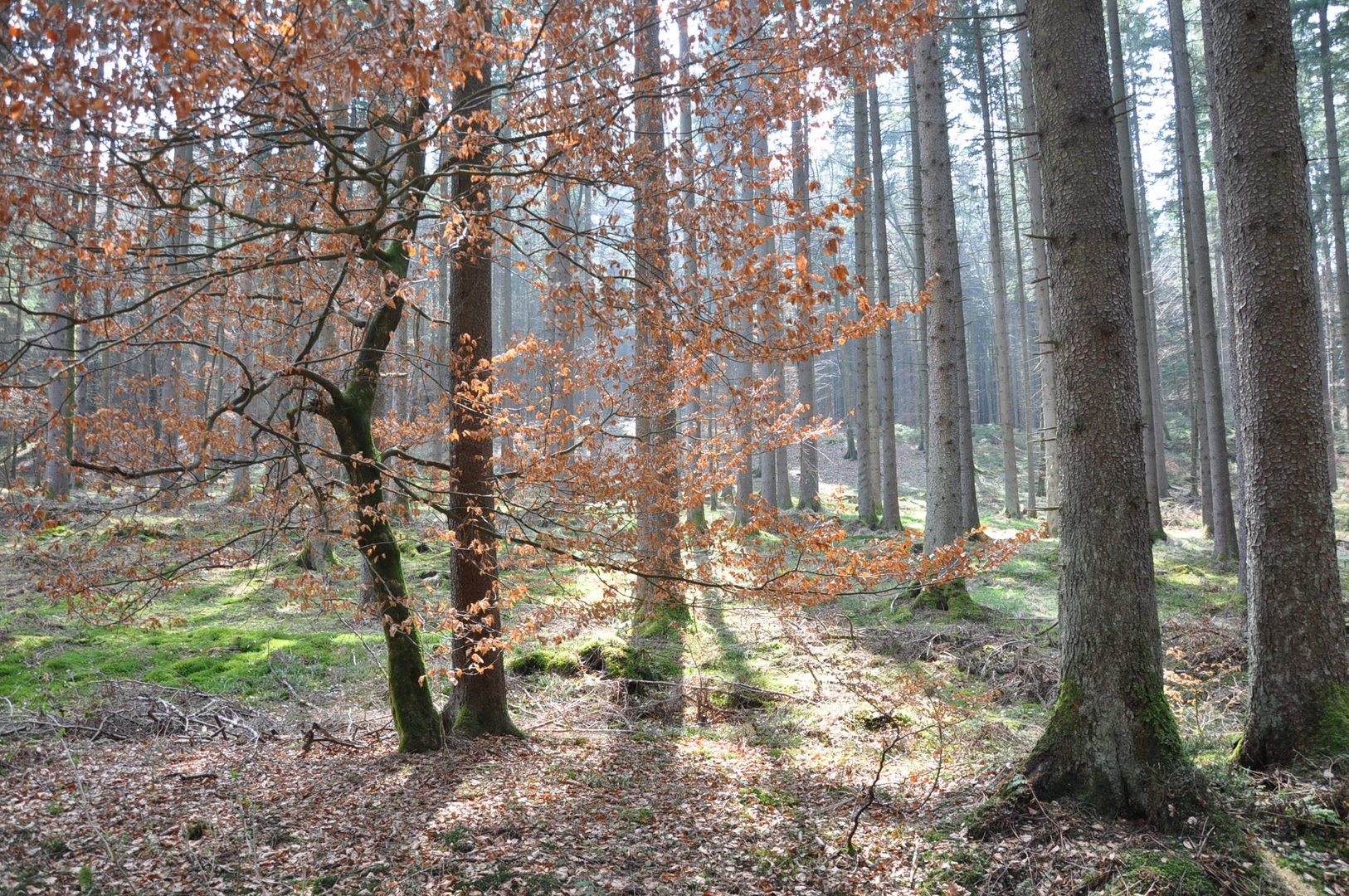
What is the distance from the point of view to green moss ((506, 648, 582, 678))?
9133 millimetres

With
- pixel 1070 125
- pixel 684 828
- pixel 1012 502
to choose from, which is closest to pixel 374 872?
pixel 684 828

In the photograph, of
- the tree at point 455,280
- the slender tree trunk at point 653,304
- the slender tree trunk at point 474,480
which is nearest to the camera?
the tree at point 455,280

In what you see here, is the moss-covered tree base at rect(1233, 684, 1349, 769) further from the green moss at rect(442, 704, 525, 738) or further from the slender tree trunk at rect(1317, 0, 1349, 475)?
the slender tree trunk at rect(1317, 0, 1349, 475)

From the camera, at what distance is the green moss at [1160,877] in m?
3.97

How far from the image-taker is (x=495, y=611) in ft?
21.3

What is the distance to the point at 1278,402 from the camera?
4.99 m

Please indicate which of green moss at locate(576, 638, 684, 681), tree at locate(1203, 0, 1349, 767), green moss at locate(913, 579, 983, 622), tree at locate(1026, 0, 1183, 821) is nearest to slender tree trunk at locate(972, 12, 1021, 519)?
green moss at locate(913, 579, 983, 622)

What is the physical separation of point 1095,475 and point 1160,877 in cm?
221

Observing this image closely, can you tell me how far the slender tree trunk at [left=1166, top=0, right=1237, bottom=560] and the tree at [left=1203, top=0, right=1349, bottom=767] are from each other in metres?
9.98

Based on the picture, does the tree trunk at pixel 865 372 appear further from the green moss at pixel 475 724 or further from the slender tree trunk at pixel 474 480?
the green moss at pixel 475 724

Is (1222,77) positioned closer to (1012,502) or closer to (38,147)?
(38,147)

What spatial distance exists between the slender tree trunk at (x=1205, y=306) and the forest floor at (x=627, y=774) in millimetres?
3923

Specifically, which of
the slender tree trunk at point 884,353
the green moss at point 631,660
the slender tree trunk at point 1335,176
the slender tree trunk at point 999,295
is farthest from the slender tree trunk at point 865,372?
the slender tree trunk at point 1335,176

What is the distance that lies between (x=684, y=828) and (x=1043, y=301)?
14.9 meters
